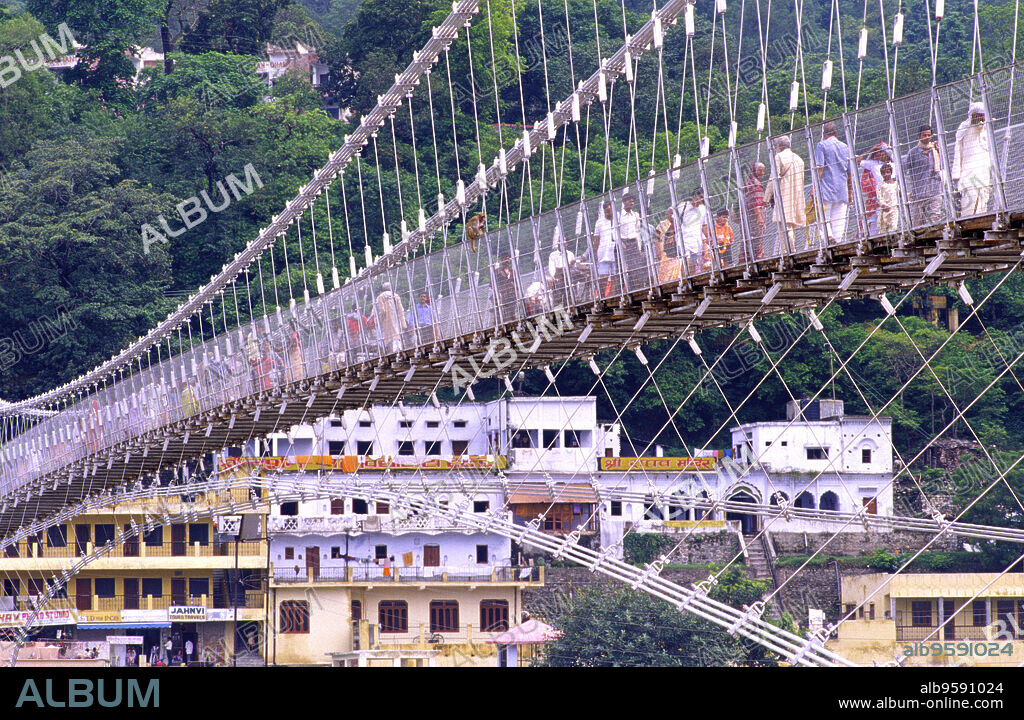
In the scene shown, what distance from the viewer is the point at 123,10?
65.8 m

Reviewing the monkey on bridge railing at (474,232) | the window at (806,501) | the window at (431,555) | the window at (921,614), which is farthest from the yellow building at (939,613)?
the monkey on bridge railing at (474,232)

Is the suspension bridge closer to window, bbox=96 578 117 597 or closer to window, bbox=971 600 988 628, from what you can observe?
window, bbox=96 578 117 597

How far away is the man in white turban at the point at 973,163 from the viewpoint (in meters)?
13.0

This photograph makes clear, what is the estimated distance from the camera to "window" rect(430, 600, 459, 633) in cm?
4797

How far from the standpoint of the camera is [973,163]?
1309 cm

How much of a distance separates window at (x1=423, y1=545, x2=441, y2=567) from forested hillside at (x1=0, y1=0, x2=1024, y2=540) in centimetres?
649

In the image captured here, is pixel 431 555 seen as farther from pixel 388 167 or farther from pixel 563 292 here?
pixel 563 292

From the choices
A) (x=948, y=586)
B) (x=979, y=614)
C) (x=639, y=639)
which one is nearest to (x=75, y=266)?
(x=639, y=639)

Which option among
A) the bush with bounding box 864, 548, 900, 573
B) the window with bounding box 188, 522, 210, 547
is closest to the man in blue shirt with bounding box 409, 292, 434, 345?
the window with bounding box 188, 522, 210, 547

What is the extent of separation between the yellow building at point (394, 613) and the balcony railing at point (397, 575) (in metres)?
0.03

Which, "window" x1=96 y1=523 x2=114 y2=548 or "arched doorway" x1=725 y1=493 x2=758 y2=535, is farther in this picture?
"arched doorway" x1=725 y1=493 x2=758 y2=535

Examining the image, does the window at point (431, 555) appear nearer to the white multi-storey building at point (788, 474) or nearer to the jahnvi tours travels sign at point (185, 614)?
the white multi-storey building at point (788, 474)
